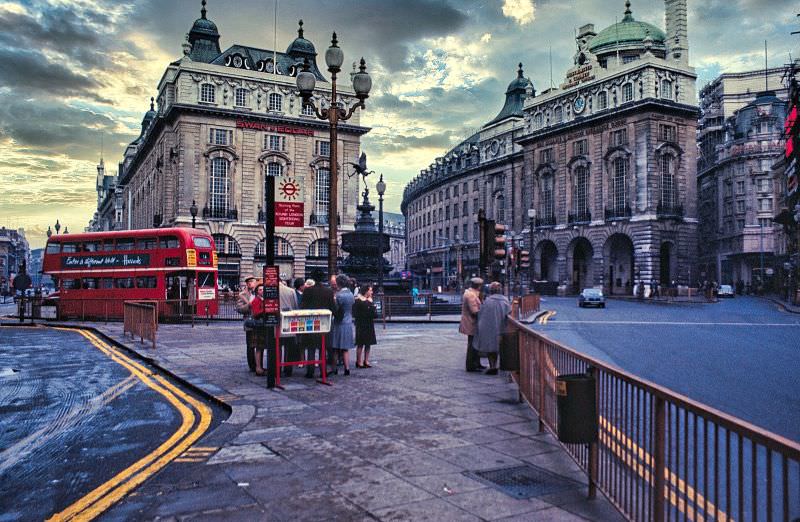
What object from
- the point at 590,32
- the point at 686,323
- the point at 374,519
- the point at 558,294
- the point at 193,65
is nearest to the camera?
the point at 374,519

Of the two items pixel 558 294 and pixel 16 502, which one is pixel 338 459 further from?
pixel 558 294

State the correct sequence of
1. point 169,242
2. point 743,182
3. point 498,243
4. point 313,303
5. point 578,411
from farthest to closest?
point 743,182 → point 169,242 → point 498,243 → point 313,303 → point 578,411

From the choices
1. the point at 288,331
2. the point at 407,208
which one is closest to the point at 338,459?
the point at 288,331

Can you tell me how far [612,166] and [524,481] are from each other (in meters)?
60.0

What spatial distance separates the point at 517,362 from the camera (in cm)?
879

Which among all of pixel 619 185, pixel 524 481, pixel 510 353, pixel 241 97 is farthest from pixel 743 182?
pixel 524 481

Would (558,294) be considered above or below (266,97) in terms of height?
below

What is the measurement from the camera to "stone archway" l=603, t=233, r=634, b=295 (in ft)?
200

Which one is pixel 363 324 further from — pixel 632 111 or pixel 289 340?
pixel 632 111

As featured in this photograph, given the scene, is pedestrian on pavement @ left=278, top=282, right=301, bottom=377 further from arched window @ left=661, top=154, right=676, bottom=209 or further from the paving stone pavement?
arched window @ left=661, top=154, right=676, bottom=209

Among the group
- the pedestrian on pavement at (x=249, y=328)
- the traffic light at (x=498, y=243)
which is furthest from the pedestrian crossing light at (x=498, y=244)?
the pedestrian on pavement at (x=249, y=328)

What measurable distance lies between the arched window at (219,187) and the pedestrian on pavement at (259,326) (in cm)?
4665

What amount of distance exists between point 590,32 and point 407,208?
56196mm

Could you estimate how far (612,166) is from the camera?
60719 millimetres
